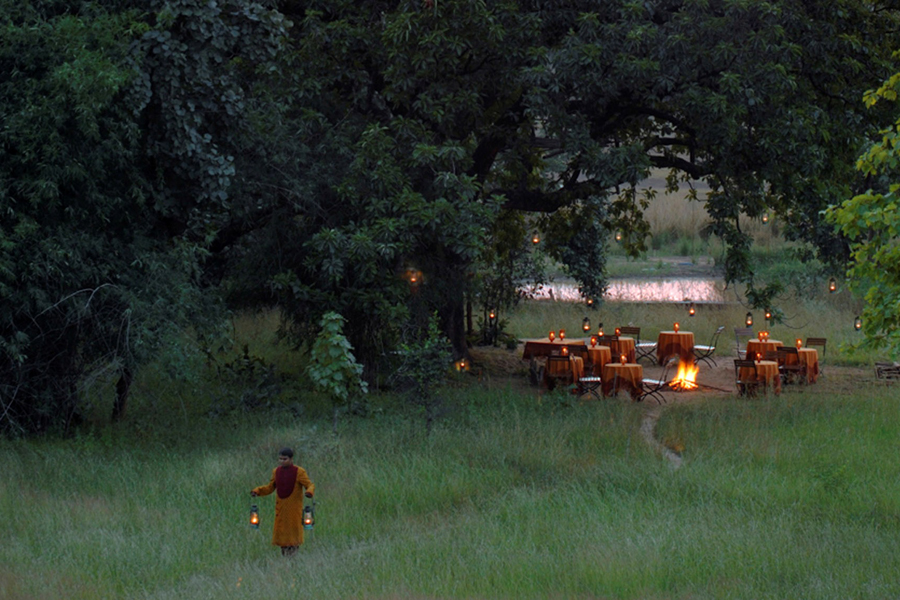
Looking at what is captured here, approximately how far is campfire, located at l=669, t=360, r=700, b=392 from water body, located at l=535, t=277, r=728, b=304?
11831 mm

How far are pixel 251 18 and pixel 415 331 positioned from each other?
18.7ft

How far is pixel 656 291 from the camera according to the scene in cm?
3822

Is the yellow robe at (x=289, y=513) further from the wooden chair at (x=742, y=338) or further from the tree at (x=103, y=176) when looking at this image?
the wooden chair at (x=742, y=338)

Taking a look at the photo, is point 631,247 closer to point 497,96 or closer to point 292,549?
point 497,96

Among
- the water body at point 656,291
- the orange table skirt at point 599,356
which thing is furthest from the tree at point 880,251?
the water body at point 656,291

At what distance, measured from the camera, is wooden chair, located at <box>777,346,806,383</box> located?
19.3 m

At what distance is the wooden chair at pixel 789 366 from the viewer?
63.3ft

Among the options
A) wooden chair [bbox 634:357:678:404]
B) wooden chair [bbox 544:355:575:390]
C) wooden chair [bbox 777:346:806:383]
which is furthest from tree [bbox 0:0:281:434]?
wooden chair [bbox 777:346:806:383]

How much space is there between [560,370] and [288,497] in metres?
10.2

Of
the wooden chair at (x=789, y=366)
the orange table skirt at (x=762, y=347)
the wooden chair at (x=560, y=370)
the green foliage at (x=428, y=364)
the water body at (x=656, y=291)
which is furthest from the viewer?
the water body at (x=656, y=291)

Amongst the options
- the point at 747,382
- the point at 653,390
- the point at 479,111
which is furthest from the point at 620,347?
the point at 479,111

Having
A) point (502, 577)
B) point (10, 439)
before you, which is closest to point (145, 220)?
point (10, 439)

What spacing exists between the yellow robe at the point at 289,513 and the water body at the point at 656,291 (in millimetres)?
23943

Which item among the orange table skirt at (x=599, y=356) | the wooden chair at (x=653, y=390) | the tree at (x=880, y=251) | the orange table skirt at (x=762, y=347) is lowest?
the wooden chair at (x=653, y=390)
